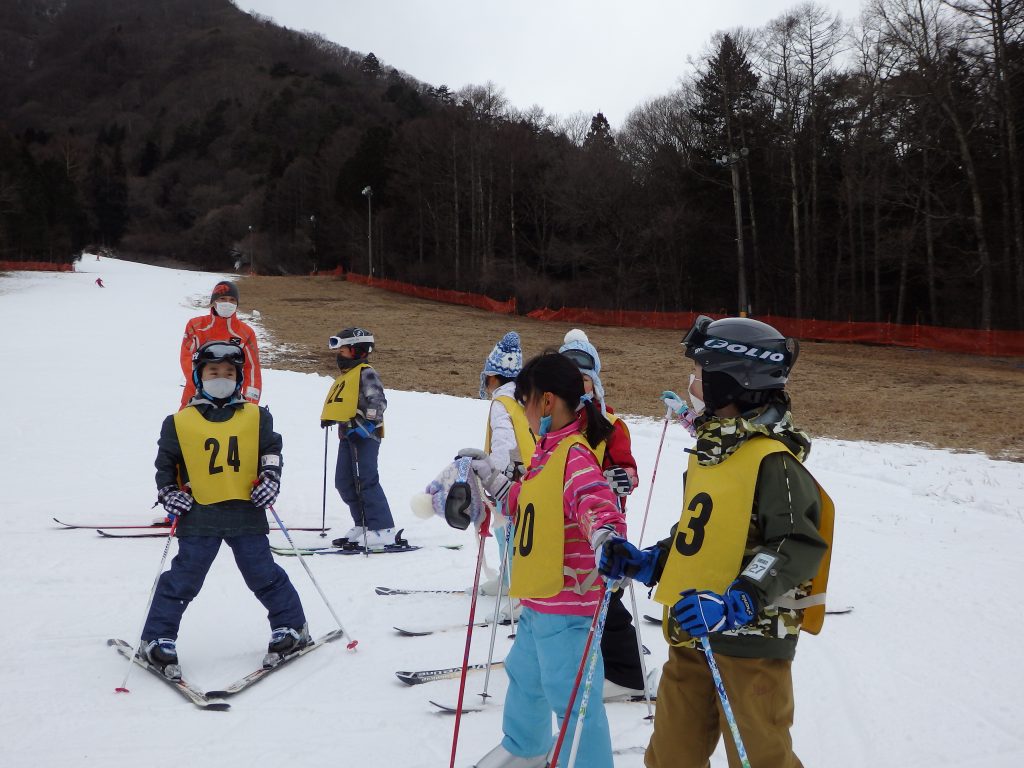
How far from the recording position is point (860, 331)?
29438 mm

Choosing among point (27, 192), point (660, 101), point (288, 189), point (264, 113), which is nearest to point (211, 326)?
point (660, 101)

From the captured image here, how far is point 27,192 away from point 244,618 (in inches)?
2267

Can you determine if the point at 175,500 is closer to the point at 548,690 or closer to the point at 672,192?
the point at 548,690

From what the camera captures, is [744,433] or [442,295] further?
[442,295]

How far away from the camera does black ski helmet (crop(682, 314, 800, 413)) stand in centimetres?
239

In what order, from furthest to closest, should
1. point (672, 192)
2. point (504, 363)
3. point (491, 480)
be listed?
point (672, 192) → point (504, 363) → point (491, 480)

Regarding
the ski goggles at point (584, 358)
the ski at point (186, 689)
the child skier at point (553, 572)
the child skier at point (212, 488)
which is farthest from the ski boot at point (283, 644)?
the ski goggles at point (584, 358)

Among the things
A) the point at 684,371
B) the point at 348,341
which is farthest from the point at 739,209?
the point at 348,341

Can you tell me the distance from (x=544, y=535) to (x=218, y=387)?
222 cm

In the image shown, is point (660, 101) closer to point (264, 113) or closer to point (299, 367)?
point (299, 367)

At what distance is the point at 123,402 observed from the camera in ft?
41.8

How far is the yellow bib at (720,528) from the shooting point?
2305 mm

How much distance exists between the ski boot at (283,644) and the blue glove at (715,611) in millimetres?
2791

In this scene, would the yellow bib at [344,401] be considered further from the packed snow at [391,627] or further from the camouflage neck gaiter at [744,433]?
the camouflage neck gaiter at [744,433]
